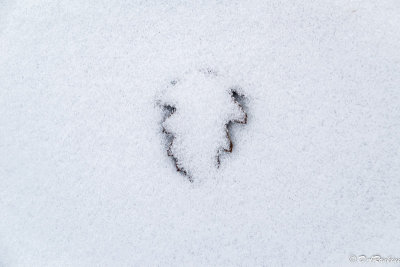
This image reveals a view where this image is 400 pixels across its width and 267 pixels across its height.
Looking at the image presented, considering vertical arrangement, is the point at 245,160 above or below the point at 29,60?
below

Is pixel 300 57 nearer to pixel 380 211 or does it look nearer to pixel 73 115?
pixel 380 211

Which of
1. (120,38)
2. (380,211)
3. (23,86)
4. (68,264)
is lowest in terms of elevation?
(68,264)

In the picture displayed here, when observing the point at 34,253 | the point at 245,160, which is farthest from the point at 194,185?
the point at 34,253
